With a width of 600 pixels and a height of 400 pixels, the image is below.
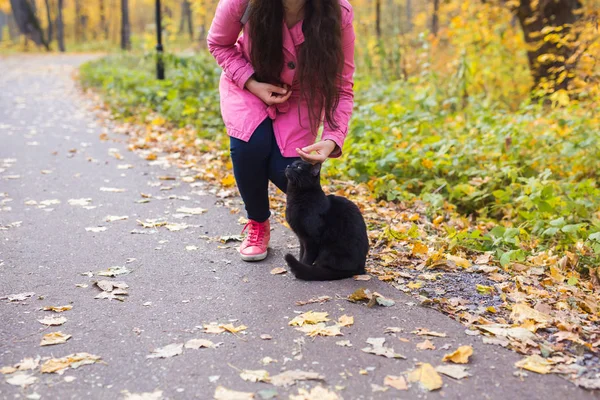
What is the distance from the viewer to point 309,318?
2.76 m

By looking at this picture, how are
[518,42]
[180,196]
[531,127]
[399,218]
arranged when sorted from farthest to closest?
1. [518,42]
2. [531,127]
3. [180,196]
4. [399,218]

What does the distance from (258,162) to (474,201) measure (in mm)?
2637

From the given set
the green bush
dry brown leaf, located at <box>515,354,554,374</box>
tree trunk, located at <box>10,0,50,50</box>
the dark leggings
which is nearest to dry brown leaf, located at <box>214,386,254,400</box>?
dry brown leaf, located at <box>515,354,554,374</box>

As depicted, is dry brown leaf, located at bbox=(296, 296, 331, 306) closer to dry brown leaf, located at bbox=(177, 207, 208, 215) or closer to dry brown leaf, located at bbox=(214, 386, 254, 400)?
dry brown leaf, located at bbox=(214, 386, 254, 400)

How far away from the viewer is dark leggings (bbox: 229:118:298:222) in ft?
11.2

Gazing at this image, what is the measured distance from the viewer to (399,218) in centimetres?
475

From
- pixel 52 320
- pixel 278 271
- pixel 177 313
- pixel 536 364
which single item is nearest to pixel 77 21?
pixel 278 271

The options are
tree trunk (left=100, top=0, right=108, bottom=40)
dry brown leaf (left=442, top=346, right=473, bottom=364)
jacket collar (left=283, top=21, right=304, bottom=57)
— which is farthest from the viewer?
tree trunk (left=100, top=0, right=108, bottom=40)

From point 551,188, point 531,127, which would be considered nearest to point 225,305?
point 551,188

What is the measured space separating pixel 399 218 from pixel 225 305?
7.14ft

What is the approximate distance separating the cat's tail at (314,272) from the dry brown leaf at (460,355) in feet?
3.16

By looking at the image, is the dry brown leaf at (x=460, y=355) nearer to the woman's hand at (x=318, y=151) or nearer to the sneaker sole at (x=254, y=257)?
the woman's hand at (x=318, y=151)

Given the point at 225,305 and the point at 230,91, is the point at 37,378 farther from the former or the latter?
the point at 230,91

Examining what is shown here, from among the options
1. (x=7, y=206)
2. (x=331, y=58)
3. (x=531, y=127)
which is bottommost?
(x=7, y=206)
